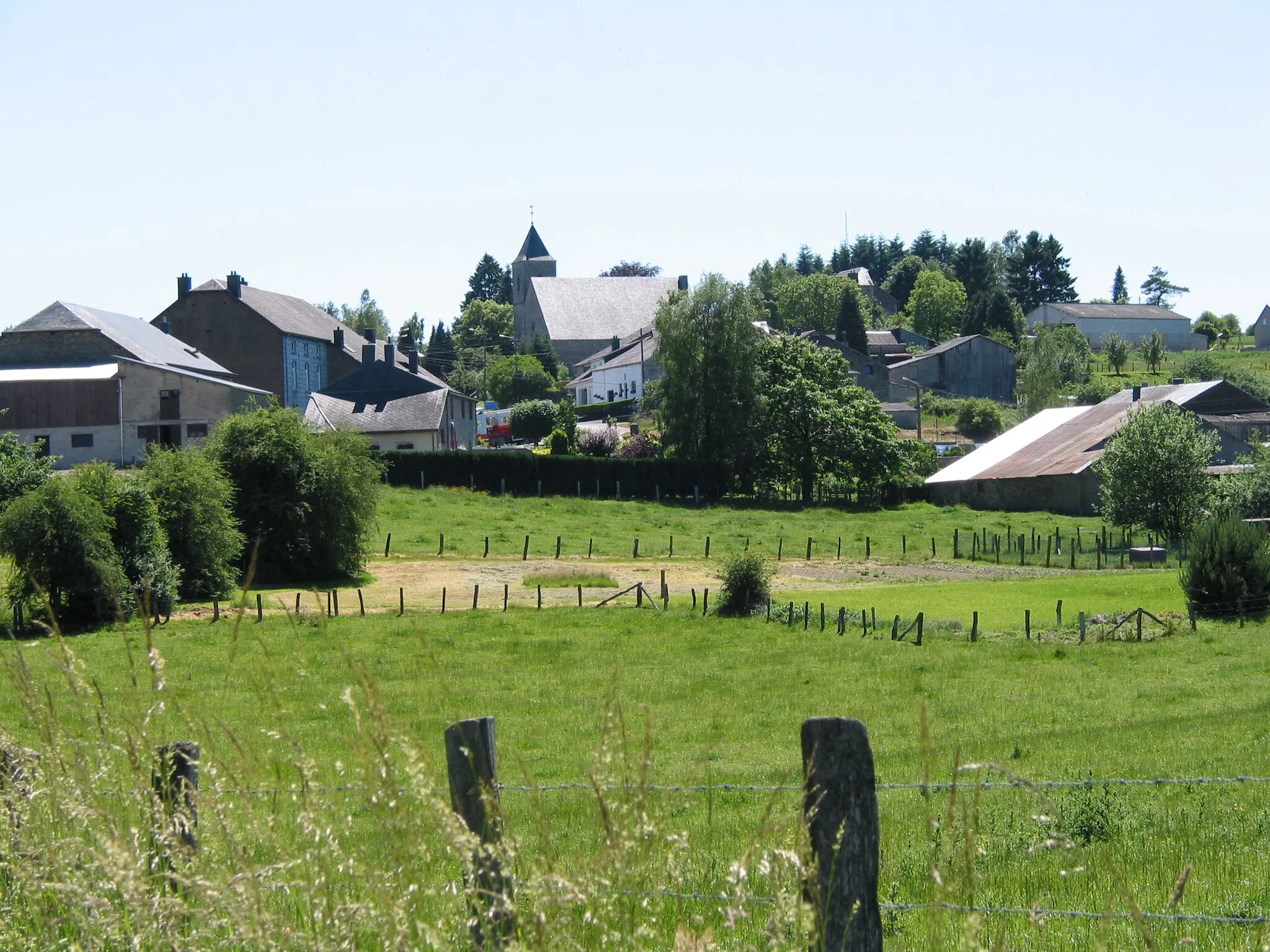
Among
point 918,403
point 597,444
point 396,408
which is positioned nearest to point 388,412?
point 396,408

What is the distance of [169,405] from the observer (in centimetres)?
6625

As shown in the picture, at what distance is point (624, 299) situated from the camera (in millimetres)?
136750

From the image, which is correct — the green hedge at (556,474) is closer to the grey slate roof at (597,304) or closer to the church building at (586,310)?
the church building at (586,310)

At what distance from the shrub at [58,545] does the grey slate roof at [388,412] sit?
4300cm

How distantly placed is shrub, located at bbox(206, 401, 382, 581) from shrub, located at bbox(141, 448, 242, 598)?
3879 millimetres

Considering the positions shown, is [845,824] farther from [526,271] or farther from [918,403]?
[526,271]

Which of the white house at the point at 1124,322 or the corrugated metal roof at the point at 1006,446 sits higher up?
the white house at the point at 1124,322

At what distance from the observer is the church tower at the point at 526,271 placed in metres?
142

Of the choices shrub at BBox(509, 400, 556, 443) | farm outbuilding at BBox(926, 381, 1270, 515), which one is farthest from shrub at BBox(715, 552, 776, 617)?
shrub at BBox(509, 400, 556, 443)

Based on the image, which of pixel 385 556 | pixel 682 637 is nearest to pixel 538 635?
pixel 682 637

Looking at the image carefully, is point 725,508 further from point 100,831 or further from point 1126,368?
point 1126,368

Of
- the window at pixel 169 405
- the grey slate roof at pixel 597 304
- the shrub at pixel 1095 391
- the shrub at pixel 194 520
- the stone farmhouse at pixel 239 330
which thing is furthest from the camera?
the grey slate roof at pixel 597 304

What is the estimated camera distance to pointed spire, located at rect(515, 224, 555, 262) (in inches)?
5945

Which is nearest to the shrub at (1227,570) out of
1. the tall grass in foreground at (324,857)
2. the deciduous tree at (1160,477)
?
the deciduous tree at (1160,477)
